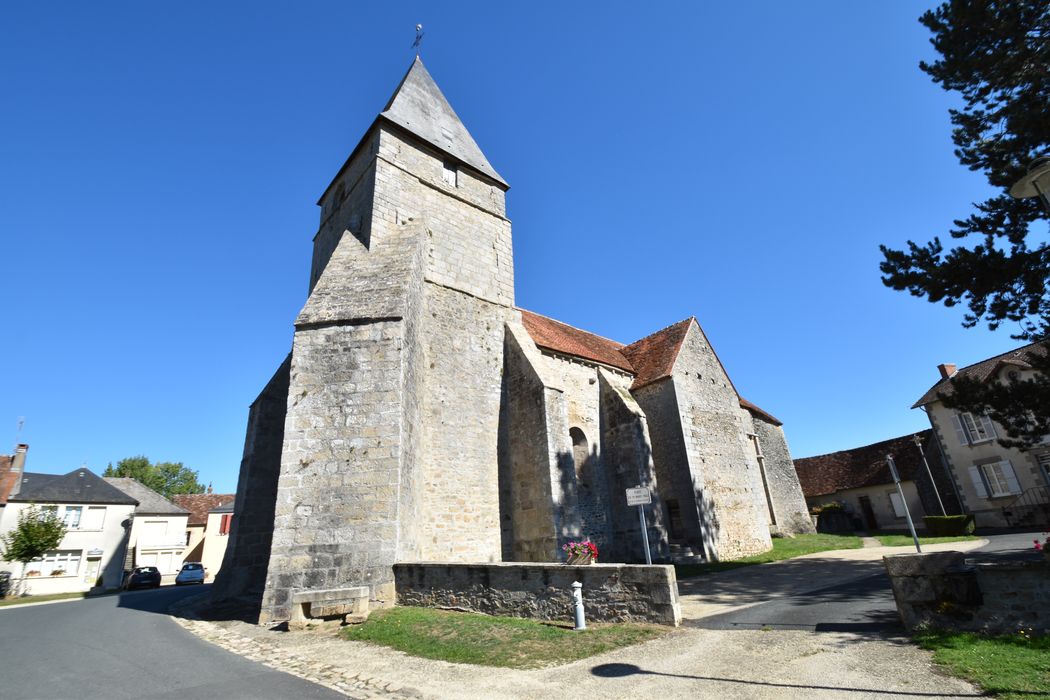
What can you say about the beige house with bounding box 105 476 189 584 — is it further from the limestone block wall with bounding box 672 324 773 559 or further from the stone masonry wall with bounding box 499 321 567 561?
the limestone block wall with bounding box 672 324 773 559

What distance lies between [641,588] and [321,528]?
5443 mm

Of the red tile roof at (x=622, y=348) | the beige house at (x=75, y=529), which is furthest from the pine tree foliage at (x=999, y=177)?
the beige house at (x=75, y=529)

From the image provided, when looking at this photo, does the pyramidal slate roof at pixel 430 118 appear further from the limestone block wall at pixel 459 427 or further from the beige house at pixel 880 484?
the beige house at pixel 880 484

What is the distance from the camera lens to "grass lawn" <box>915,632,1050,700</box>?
11.4 ft

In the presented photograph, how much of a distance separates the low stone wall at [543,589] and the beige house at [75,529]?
89.6ft

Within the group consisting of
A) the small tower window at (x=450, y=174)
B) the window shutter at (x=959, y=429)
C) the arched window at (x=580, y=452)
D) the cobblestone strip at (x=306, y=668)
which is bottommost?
the cobblestone strip at (x=306, y=668)

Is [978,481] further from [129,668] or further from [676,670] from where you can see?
[129,668]

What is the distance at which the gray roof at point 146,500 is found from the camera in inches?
Answer: 1204

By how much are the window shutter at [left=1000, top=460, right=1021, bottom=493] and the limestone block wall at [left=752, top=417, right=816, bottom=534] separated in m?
7.43

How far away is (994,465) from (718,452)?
44.1 ft

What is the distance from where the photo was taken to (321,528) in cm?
830

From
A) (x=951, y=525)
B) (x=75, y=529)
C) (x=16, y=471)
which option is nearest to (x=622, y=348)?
(x=951, y=525)

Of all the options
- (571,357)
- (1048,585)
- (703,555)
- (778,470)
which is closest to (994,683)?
(1048,585)

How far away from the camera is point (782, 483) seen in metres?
21.7
